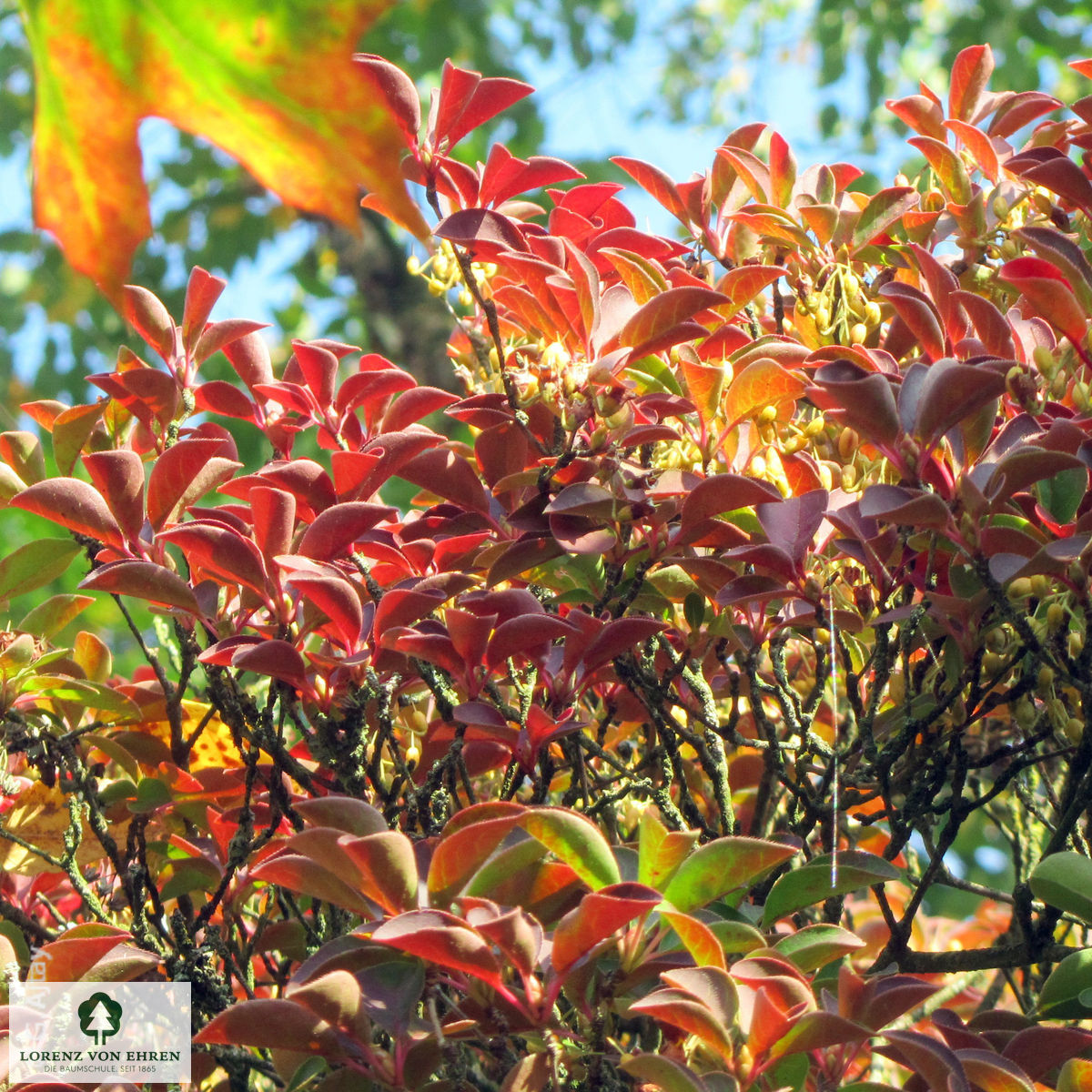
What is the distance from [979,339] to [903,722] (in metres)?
0.32

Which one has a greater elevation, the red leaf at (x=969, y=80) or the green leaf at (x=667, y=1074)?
the red leaf at (x=969, y=80)

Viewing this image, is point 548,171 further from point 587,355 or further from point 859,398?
point 859,398

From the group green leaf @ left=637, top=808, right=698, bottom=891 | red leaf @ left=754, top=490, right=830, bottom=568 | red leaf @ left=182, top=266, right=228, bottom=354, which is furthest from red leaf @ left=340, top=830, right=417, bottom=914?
red leaf @ left=182, top=266, right=228, bottom=354

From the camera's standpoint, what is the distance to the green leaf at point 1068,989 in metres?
0.80

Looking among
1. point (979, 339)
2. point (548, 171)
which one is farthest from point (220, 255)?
point (979, 339)

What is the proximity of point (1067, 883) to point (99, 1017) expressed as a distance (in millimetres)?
707

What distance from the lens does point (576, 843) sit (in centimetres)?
71

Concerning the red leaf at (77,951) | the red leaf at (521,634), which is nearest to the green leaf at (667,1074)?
the red leaf at (521,634)

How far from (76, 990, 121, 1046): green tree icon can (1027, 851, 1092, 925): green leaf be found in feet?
2.24

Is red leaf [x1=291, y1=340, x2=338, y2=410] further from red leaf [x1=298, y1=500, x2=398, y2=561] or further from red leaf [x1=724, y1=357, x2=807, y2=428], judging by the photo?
red leaf [x1=724, y1=357, x2=807, y2=428]

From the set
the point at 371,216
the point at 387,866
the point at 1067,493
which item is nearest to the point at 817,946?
the point at 387,866

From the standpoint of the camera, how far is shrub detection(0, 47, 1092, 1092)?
2.32ft

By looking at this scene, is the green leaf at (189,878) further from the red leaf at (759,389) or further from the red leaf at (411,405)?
the red leaf at (759,389)

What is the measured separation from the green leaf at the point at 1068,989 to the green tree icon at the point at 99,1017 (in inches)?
26.9
